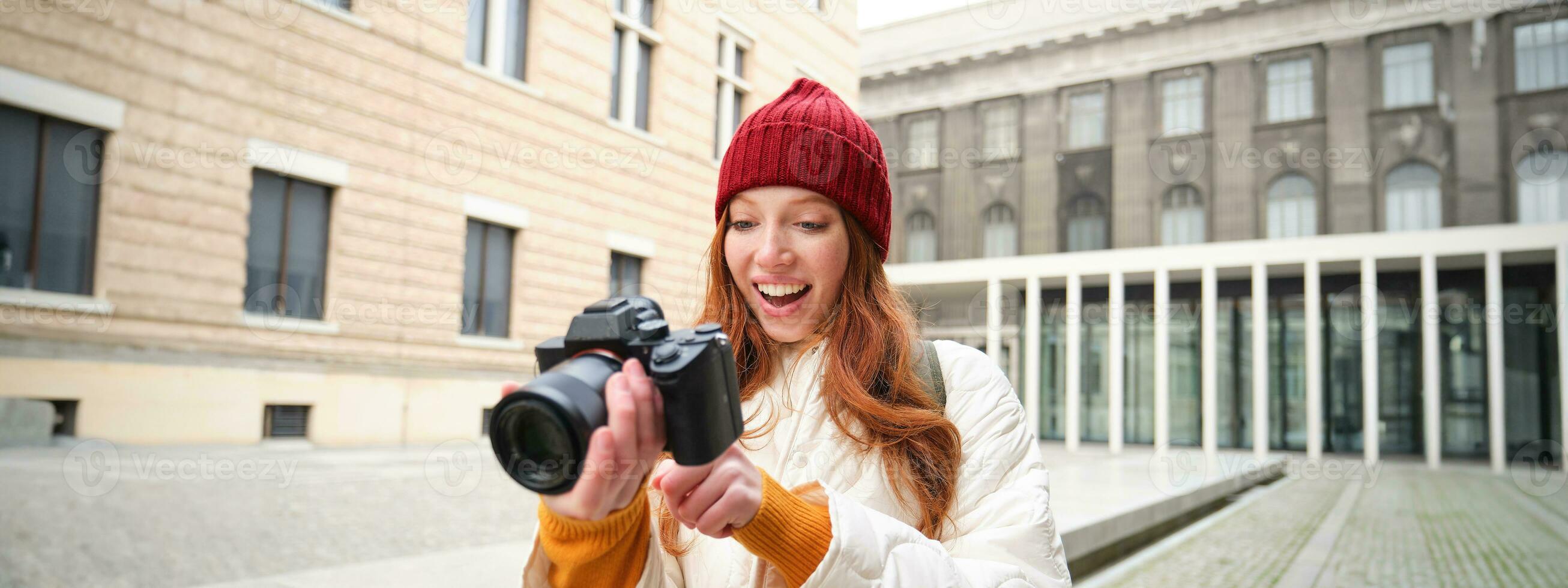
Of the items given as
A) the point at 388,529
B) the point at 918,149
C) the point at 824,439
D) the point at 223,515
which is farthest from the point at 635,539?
the point at 918,149

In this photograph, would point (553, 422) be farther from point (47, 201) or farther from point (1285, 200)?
point (1285, 200)

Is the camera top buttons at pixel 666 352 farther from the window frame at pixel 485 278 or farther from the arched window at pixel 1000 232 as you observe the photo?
the arched window at pixel 1000 232

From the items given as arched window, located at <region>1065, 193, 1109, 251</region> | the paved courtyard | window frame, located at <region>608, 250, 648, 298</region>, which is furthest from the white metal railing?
the paved courtyard

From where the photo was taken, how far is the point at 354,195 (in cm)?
713

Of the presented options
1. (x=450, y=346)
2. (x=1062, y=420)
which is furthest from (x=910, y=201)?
(x=450, y=346)

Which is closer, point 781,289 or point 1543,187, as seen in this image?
point 781,289

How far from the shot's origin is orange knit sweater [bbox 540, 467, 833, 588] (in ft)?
3.39

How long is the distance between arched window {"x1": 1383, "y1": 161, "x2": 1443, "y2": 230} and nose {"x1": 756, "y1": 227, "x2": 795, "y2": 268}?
17572mm

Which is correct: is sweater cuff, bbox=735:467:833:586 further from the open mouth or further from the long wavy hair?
the open mouth

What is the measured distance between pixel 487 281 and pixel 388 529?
11.2 feet

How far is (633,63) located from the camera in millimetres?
9461

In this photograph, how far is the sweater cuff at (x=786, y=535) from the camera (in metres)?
1.07

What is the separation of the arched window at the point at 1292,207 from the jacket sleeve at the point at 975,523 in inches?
696

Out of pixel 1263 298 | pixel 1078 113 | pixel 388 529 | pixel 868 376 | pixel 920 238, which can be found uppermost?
pixel 1078 113
